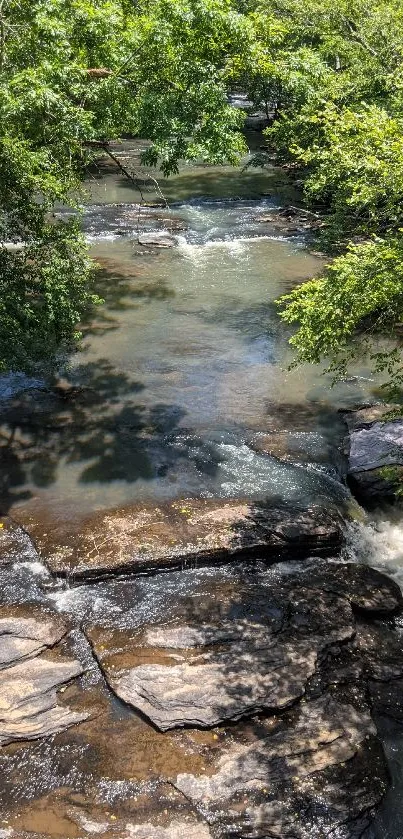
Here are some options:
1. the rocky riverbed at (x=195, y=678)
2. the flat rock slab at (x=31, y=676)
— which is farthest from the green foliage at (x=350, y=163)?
the flat rock slab at (x=31, y=676)

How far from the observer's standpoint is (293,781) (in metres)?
7.12

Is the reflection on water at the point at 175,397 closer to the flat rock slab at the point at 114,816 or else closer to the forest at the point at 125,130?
the forest at the point at 125,130

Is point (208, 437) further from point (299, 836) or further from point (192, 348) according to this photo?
point (299, 836)

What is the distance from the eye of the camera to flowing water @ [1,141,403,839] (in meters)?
10.8

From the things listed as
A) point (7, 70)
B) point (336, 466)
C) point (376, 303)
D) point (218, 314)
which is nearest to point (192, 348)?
point (218, 314)

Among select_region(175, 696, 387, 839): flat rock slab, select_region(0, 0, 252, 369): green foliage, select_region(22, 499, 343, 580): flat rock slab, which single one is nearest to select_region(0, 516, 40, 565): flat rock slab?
select_region(22, 499, 343, 580): flat rock slab

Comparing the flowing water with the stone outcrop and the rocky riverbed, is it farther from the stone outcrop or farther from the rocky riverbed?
the stone outcrop

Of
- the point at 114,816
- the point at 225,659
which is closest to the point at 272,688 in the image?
the point at 225,659

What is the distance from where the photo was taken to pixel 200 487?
12133 mm

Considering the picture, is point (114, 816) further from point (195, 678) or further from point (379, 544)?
point (379, 544)

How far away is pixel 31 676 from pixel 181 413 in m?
7.29

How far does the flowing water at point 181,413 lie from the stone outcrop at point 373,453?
1.34 feet

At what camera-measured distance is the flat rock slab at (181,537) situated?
10.1 meters

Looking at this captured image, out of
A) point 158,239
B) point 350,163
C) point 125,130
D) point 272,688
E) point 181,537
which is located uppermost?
point 350,163
